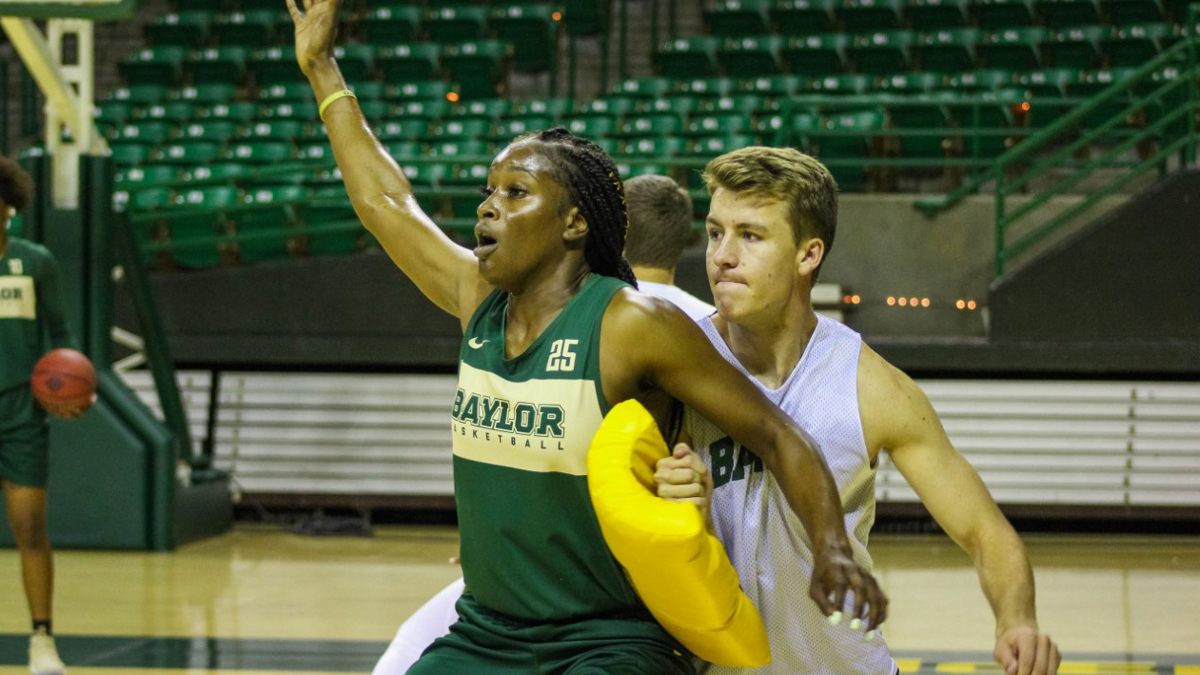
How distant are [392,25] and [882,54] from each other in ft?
17.6

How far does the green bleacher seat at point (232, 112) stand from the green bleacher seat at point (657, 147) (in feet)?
13.5

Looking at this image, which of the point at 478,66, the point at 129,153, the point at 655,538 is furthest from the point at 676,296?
the point at 478,66

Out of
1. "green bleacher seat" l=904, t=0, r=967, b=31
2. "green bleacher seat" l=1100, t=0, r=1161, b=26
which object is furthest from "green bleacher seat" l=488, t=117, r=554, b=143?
"green bleacher seat" l=1100, t=0, r=1161, b=26

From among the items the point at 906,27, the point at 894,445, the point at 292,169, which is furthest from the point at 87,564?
the point at 906,27

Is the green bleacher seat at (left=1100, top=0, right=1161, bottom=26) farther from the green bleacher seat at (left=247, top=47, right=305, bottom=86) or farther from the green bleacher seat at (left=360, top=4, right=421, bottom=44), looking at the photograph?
the green bleacher seat at (left=247, top=47, right=305, bottom=86)

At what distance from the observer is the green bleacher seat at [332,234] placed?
1126 cm

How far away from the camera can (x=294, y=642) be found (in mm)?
6500

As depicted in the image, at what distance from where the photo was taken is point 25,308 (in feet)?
20.0

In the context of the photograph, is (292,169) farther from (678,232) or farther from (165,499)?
(678,232)

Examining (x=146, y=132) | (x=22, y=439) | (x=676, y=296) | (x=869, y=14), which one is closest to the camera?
(x=676, y=296)

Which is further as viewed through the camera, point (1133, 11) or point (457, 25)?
point (457, 25)

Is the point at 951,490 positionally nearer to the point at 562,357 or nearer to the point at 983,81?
the point at 562,357

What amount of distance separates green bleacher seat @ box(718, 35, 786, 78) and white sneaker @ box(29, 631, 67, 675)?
32.6ft

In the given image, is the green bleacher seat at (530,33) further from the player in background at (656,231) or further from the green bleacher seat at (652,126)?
the player in background at (656,231)
